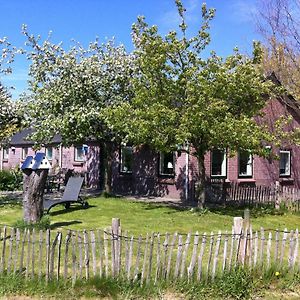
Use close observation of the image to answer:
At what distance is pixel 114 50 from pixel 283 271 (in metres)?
13.4

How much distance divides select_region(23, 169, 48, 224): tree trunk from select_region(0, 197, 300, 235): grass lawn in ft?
3.00

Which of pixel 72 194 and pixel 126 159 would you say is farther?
pixel 126 159

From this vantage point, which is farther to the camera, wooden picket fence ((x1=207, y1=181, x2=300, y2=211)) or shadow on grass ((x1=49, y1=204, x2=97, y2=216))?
wooden picket fence ((x1=207, y1=181, x2=300, y2=211))

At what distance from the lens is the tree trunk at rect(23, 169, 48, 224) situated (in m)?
10.4

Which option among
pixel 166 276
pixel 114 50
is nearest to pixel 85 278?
pixel 166 276

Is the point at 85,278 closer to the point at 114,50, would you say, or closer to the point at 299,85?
the point at 114,50

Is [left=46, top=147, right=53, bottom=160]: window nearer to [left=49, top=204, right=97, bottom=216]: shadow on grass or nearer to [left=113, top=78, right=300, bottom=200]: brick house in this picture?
[left=113, top=78, right=300, bottom=200]: brick house

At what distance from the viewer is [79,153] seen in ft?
95.0

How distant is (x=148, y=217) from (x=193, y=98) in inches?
160

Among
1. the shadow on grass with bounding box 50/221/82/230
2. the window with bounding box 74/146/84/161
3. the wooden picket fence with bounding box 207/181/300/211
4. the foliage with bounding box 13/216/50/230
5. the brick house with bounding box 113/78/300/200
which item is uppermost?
the window with bounding box 74/146/84/161

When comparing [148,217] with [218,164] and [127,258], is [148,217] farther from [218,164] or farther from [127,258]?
[218,164]

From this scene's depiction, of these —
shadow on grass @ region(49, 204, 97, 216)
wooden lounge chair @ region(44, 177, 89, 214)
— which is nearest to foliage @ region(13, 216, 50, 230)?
shadow on grass @ region(49, 204, 97, 216)

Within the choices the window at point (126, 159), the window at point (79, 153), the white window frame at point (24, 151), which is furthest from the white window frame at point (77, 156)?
the white window frame at point (24, 151)

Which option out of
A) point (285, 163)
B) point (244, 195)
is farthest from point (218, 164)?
point (285, 163)
